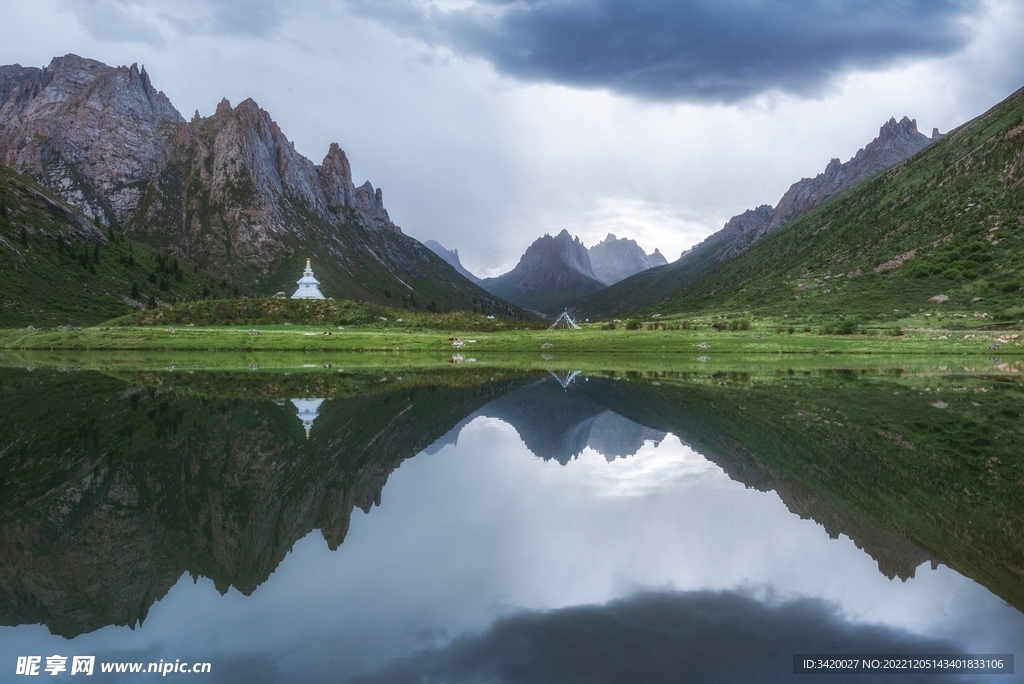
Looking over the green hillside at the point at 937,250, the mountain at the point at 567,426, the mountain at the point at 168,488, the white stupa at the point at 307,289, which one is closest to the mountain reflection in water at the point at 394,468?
the mountain at the point at 168,488

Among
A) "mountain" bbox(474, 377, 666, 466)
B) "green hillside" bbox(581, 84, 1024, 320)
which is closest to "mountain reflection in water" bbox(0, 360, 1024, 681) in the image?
"mountain" bbox(474, 377, 666, 466)

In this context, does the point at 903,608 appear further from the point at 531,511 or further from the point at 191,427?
the point at 191,427

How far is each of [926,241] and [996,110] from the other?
80461 millimetres

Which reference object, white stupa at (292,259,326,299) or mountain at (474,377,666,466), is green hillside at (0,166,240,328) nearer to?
white stupa at (292,259,326,299)

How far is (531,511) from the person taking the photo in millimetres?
14547

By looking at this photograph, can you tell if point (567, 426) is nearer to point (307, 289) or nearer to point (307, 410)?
point (307, 410)

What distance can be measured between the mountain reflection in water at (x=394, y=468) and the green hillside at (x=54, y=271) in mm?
128421

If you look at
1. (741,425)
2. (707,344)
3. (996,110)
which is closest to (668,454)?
(741,425)

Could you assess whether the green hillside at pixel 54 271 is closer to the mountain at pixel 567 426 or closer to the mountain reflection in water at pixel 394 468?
the mountain reflection in water at pixel 394 468

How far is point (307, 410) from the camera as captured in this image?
31.0 meters

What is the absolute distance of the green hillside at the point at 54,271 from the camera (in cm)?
14225

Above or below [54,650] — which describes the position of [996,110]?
above

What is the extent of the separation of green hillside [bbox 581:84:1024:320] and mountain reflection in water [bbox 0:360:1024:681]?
331ft

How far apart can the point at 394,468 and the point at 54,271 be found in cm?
18930
